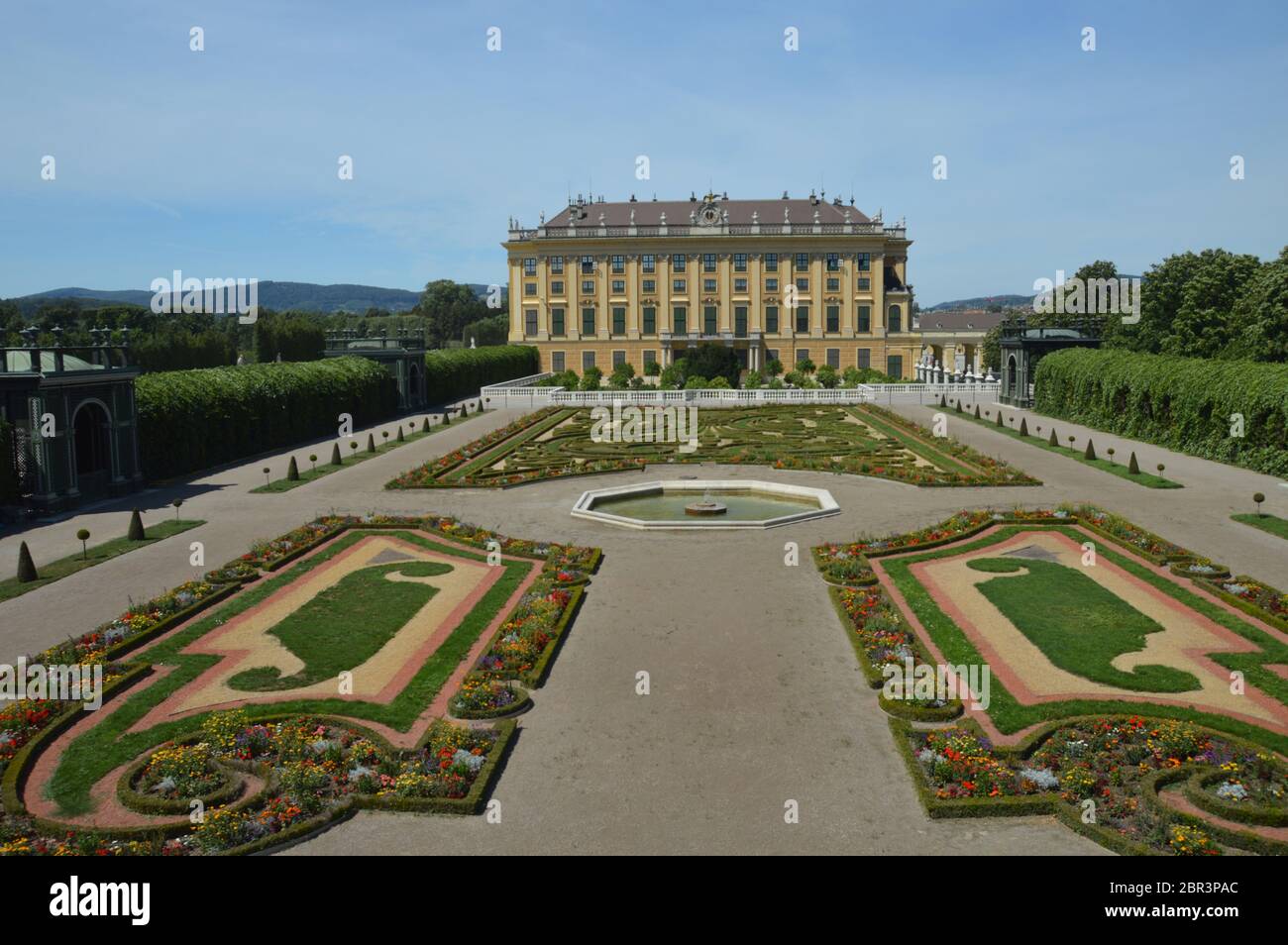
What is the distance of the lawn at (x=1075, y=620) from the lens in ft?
55.1

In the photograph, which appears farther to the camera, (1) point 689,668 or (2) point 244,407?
(2) point 244,407

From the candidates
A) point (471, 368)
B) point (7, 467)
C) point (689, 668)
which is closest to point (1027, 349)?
point (471, 368)

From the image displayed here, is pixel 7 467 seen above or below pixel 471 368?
below

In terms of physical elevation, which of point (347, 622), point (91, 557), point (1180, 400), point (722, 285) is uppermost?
point (722, 285)

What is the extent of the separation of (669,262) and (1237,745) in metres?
86.5

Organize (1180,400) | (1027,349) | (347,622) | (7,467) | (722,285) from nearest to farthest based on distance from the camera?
(347,622) → (7,467) → (1180,400) → (1027,349) → (722,285)

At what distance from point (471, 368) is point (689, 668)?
205 feet

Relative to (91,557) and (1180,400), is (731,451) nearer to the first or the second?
(1180,400)

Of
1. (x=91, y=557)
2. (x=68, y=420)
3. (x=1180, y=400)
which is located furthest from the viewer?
(x=1180, y=400)

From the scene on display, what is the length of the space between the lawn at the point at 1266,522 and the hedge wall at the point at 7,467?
36.7 metres

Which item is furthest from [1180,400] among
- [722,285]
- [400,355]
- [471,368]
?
[722,285]

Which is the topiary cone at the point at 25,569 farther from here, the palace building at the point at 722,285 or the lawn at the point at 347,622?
the palace building at the point at 722,285

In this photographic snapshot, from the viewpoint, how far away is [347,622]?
2042 centimetres

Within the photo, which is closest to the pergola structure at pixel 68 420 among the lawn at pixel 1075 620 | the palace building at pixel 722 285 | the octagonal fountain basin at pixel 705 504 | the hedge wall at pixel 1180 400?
the octagonal fountain basin at pixel 705 504
